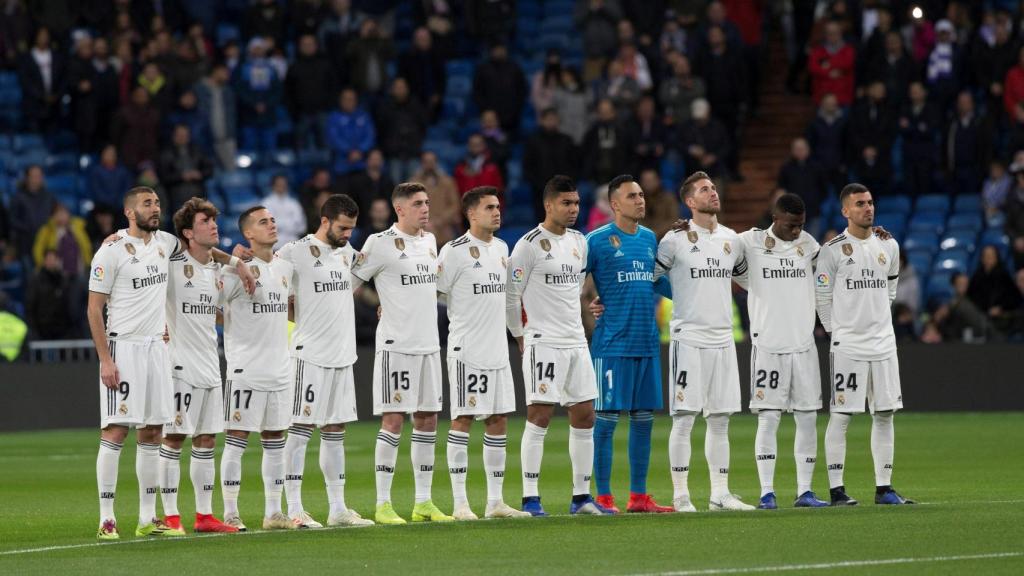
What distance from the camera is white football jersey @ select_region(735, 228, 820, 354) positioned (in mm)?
15391

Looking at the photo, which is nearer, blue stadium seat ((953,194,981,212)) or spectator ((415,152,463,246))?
spectator ((415,152,463,246))

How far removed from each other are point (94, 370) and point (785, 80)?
1419 cm

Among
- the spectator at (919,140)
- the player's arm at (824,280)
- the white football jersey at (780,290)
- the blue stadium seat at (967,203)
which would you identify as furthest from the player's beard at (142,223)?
the blue stadium seat at (967,203)

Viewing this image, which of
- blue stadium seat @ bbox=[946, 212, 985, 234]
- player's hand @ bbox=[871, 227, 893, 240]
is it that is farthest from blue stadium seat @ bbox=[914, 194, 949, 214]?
player's hand @ bbox=[871, 227, 893, 240]

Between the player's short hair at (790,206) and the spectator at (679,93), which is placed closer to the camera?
the player's short hair at (790,206)

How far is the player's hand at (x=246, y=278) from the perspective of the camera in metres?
14.4

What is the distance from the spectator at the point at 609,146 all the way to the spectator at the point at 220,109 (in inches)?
239

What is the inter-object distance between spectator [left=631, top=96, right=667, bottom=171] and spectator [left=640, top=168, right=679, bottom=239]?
1.07 m

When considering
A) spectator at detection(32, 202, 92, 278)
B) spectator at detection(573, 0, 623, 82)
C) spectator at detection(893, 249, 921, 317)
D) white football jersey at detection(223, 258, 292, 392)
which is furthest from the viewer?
spectator at detection(573, 0, 623, 82)

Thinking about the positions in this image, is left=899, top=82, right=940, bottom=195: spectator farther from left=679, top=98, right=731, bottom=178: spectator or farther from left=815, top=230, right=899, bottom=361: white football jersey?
left=815, top=230, right=899, bottom=361: white football jersey

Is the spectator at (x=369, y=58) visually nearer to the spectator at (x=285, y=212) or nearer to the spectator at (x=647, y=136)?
the spectator at (x=285, y=212)

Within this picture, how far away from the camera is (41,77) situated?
30.2m

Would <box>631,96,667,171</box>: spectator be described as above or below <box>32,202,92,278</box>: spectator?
above

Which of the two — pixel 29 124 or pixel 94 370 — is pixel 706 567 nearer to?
pixel 94 370
